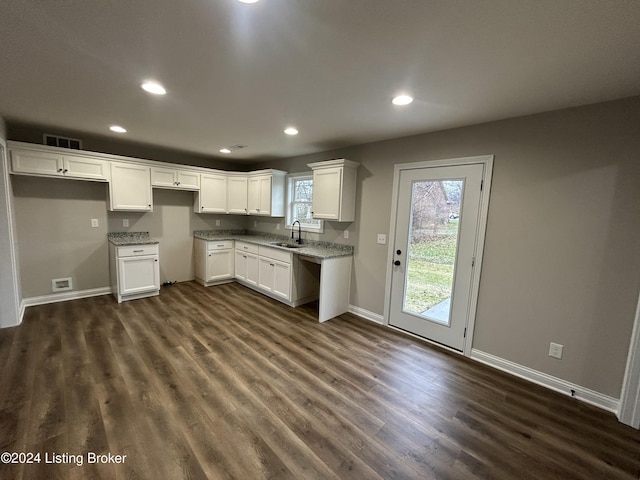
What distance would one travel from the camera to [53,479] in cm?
137

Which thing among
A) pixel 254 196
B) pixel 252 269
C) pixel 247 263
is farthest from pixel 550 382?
pixel 254 196

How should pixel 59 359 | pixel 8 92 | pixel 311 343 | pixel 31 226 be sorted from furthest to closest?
1. pixel 31 226
2. pixel 311 343
3. pixel 59 359
4. pixel 8 92

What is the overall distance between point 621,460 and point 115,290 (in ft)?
18.3

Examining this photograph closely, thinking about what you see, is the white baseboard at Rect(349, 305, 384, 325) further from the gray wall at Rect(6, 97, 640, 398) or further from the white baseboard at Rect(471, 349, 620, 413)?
the white baseboard at Rect(471, 349, 620, 413)

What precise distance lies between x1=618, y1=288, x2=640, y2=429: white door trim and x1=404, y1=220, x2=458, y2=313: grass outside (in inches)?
52.0

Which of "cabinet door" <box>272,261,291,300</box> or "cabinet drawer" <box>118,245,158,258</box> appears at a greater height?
"cabinet drawer" <box>118,245,158,258</box>

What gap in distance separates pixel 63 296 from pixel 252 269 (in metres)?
2.69

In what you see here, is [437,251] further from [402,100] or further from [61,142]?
[61,142]

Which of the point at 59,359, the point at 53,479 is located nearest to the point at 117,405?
the point at 53,479

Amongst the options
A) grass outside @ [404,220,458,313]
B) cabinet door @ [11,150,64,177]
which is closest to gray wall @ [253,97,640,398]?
grass outside @ [404,220,458,313]

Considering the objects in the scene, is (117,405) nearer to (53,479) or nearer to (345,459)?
(53,479)

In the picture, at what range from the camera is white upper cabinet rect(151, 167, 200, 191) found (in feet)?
14.0

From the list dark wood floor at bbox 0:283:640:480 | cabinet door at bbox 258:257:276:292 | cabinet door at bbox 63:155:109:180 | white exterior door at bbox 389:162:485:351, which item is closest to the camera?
dark wood floor at bbox 0:283:640:480

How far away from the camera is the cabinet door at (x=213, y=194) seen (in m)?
4.84
